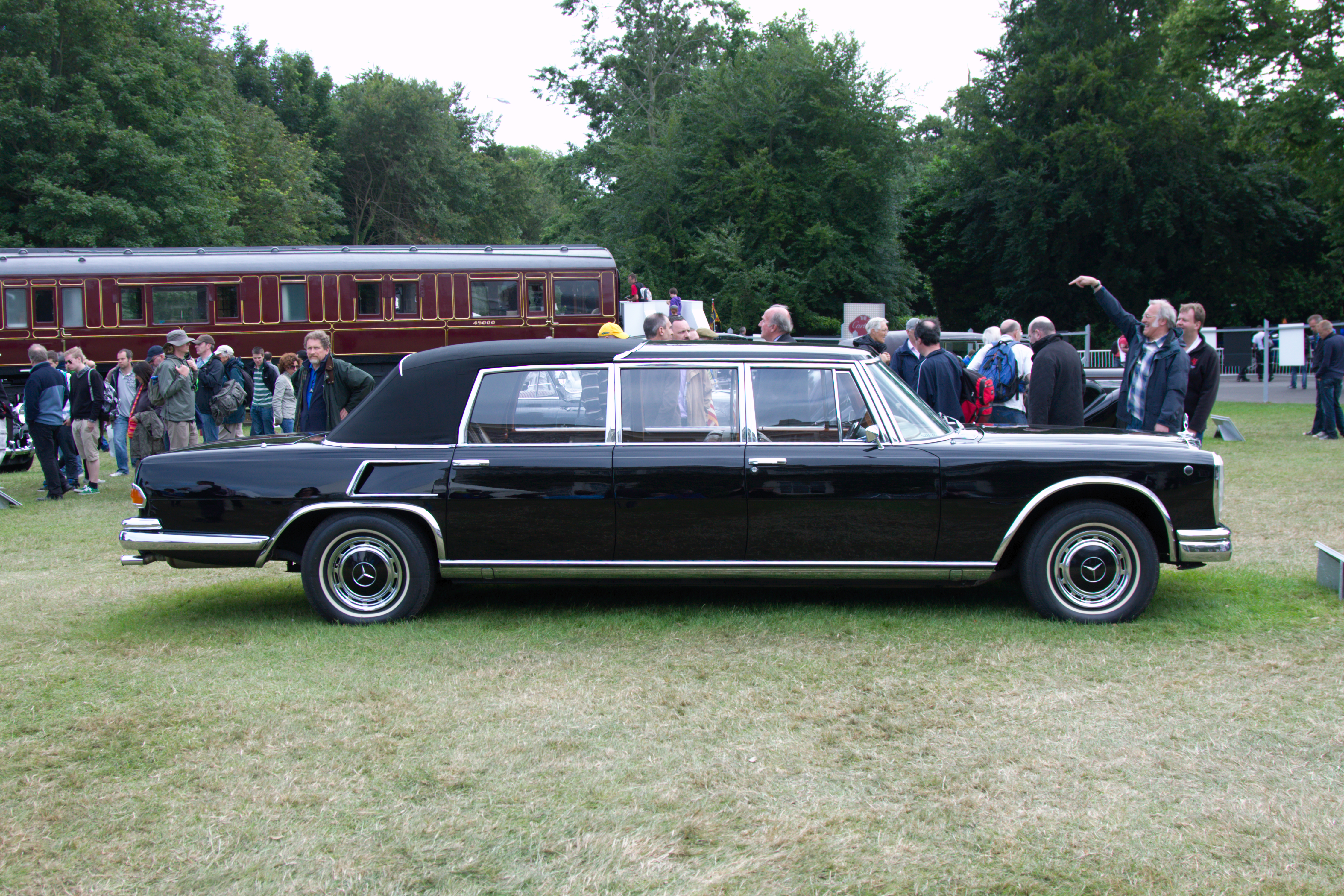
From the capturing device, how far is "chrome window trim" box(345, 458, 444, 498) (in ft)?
19.0

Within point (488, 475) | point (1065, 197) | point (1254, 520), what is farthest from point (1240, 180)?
point (488, 475)

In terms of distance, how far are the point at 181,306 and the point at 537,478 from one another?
18.8 metres

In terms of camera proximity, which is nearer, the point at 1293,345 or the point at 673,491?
the point at 673,491

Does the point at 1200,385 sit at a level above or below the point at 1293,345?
below

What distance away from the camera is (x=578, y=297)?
75.3 feet

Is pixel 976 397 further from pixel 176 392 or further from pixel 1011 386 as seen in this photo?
pixel 176 392

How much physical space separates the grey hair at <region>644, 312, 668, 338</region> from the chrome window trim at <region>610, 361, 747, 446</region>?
242 centimetres

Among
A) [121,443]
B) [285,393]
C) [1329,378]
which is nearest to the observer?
[285,393]

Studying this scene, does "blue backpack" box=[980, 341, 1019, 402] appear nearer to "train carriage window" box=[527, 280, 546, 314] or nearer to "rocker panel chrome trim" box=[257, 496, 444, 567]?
"rocker panel chrome trim" box=[257, 496, 444, 567]

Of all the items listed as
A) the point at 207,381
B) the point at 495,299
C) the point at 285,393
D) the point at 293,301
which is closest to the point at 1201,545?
the point at 207,381

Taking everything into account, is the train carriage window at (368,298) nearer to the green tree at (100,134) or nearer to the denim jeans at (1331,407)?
the green tree at (100,134)

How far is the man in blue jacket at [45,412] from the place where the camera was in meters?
11.2

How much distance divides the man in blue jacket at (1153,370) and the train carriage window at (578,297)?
15556 millimetres

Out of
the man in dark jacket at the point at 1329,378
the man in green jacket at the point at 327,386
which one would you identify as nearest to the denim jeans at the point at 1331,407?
the man in dark jacket at the point at 1329,378
